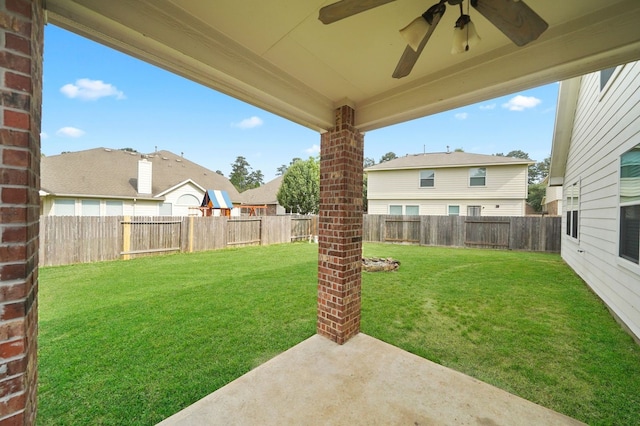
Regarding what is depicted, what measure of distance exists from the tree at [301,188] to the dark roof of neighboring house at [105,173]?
606cm

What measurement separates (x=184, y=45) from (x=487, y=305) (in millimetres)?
5263

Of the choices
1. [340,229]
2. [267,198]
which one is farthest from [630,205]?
[267,198]

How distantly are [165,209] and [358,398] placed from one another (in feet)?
49.0

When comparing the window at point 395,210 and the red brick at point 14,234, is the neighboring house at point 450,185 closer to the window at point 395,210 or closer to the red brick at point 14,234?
the window at point 395,210

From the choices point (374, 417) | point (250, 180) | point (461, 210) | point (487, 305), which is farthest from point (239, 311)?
point (250, 180)

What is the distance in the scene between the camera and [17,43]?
3.23ft

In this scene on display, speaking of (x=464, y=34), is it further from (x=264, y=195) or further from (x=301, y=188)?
(x=264, y=195)

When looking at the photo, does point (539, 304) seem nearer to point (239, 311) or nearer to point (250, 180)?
point (239, 311)

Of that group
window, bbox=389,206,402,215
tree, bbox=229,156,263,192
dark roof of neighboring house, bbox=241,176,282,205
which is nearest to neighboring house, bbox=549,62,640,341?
window, bbox=389,206,402,215

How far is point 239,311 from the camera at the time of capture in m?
3.91

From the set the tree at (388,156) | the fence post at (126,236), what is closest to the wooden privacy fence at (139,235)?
the fence post at (126,236)

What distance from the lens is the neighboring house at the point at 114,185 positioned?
10.9 m

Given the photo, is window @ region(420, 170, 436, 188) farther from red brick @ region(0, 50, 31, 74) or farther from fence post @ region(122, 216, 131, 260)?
red brick @ region(0, 50, 31, 74)

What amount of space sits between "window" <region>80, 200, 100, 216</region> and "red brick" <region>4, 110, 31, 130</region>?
13.7 metres
